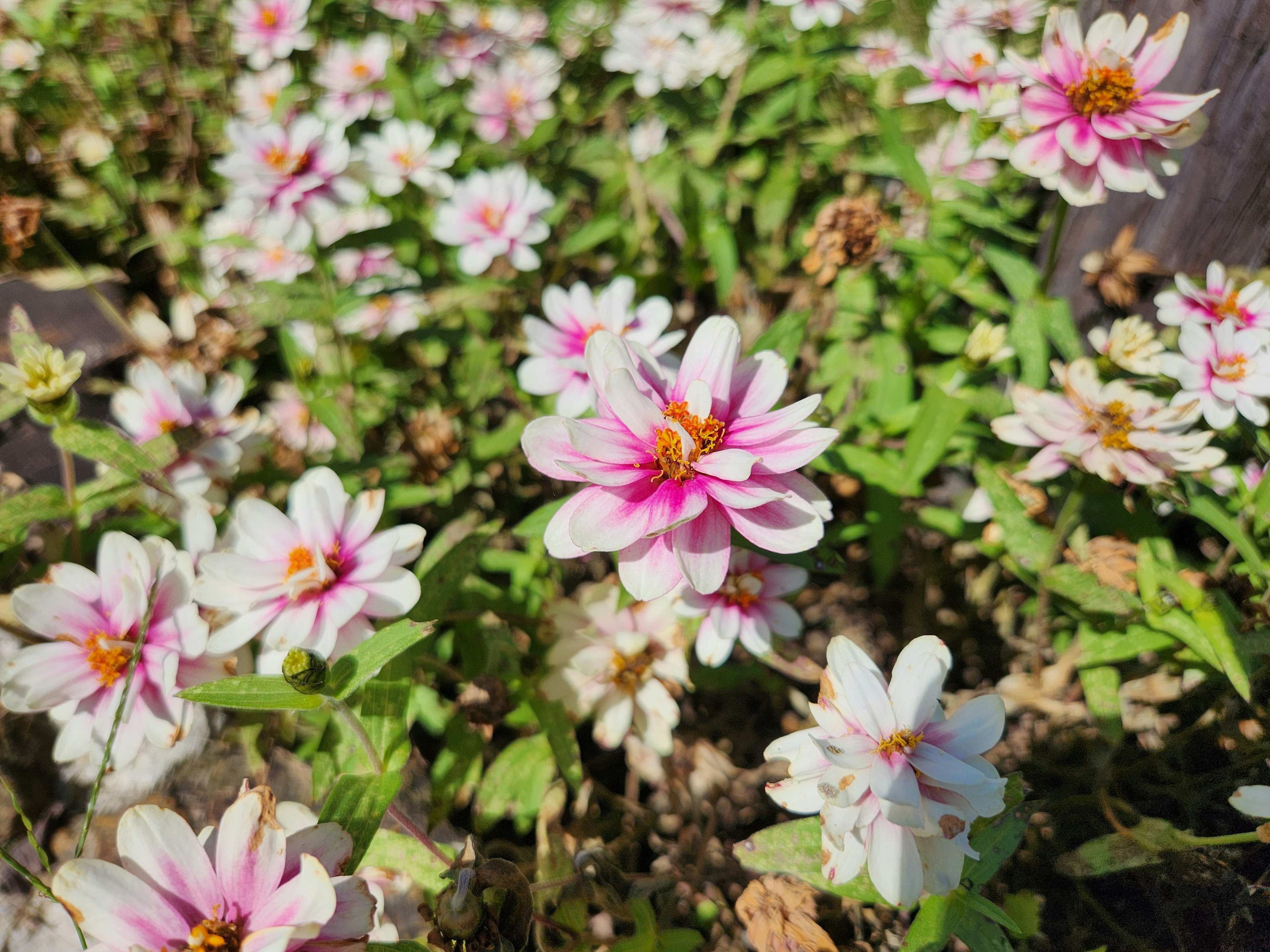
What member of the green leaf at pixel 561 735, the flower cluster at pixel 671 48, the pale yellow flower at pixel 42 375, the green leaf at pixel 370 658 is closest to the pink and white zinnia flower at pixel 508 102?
the flower cluster at pixel 671 48

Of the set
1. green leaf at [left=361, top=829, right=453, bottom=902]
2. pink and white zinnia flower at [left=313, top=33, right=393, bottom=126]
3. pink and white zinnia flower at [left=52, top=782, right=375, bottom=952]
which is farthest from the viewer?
pink and white zinnia flower at [left=313, top=33, right=393, bottom=126]

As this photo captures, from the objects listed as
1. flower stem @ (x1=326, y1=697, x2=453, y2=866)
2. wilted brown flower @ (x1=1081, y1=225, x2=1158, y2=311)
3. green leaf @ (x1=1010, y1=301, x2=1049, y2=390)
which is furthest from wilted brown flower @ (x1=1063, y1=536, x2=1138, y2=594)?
flower stem @ (x1=326, y1=697, x2=453, y2=866)

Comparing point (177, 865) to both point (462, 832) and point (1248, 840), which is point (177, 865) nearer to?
point (462, 832)

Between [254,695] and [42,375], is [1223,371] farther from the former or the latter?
[42,375]

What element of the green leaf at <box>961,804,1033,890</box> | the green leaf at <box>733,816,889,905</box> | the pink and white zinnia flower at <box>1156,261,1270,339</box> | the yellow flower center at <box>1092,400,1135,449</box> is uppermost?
the pink and white zinnia flower at <box>1156,261,1270,339</box>

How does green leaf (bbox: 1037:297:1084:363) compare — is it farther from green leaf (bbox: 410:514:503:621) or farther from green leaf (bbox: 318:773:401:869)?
green leaf (bbox: 318:773:401:869)

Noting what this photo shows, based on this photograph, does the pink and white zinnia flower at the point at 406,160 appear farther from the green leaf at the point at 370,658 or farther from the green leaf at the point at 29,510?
the green leaf at the point at 370,658

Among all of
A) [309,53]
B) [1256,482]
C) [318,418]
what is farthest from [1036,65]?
[309,53]

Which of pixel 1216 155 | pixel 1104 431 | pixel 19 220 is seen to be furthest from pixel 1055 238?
pixel 19 220
